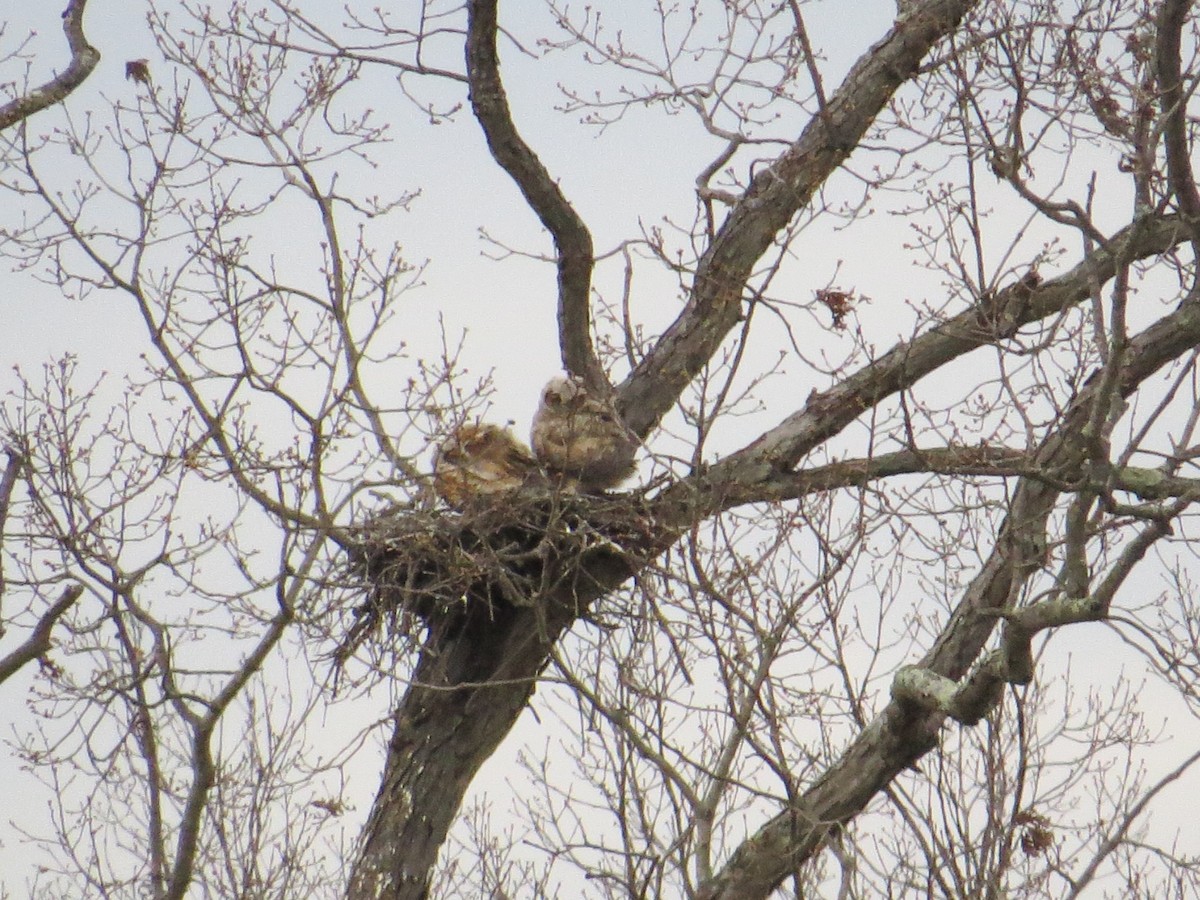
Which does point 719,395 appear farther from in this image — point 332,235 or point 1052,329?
point 332,235

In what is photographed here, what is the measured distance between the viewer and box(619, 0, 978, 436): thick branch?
6.96 metres

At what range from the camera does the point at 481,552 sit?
6.09 m

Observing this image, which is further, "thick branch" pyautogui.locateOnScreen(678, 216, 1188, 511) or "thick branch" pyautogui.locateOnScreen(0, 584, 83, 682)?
"thick branch" pyautogui.locateOnScreen(678, 216, 1188, 511)

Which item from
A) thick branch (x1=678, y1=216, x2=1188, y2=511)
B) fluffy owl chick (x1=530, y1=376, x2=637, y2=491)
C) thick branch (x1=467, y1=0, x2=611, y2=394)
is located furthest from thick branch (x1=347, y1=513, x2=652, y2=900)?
thick branch (x1=467, y1=0, x2=611, y2=394)

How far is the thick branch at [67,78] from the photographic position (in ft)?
22.0

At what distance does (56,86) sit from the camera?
271 inches

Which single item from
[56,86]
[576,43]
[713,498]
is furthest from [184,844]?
[576,43]

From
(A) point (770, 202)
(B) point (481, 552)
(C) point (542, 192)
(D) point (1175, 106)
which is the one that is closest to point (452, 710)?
(B) point (481, 552)

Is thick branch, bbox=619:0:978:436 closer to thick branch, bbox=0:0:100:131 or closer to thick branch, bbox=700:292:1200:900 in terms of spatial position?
thick branch, bbox=700:292:1200:900

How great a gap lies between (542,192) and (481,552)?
1.81 meters

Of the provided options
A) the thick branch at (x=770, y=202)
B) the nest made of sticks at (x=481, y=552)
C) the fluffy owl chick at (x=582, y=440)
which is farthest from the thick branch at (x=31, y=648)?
the thick branch at (x=770, y=202)

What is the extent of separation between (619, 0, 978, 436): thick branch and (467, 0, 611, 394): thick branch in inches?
14.3

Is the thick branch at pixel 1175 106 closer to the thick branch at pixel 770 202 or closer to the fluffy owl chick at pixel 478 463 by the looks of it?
the thick branch at pixel 770 202

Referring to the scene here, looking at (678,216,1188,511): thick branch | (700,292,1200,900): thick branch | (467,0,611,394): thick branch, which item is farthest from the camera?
(467,0,611,394): thick branch
